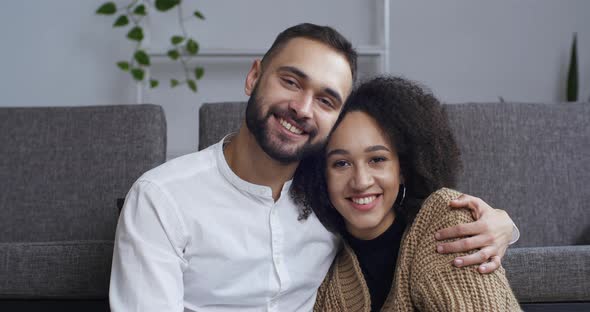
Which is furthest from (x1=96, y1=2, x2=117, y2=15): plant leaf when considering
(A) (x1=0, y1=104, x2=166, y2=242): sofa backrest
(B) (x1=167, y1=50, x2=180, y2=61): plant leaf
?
(A) (x1=0, y1=104, x2=166, y2=242): sofa backrest

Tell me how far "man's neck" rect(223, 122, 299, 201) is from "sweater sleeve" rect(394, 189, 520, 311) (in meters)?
0.33

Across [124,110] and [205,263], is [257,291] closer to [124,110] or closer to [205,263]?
[205,263]

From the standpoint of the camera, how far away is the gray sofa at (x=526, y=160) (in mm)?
2020

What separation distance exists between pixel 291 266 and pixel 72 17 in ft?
7.40

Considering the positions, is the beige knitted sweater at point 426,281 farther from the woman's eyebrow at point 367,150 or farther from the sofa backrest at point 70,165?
the sofa backrest at point 70,165

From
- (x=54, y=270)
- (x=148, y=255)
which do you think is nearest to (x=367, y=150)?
(x=148, y=255)

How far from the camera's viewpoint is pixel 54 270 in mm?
1589

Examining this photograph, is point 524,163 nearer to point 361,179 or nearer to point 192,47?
point 361,179

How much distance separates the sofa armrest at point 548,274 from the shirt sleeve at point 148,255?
2.88 feet

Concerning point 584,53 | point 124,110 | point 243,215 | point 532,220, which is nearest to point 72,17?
point 124,110

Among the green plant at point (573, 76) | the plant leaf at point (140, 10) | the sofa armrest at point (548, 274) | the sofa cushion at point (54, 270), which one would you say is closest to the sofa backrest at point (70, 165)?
the sofa cushion at point (54, 270)

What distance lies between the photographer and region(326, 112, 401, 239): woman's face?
1392 millimetres

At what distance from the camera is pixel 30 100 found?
10.2 ft

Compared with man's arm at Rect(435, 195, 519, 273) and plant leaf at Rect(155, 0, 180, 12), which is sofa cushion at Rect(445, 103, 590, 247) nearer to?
man's arm at Rect(435, 195, 519, 273)
